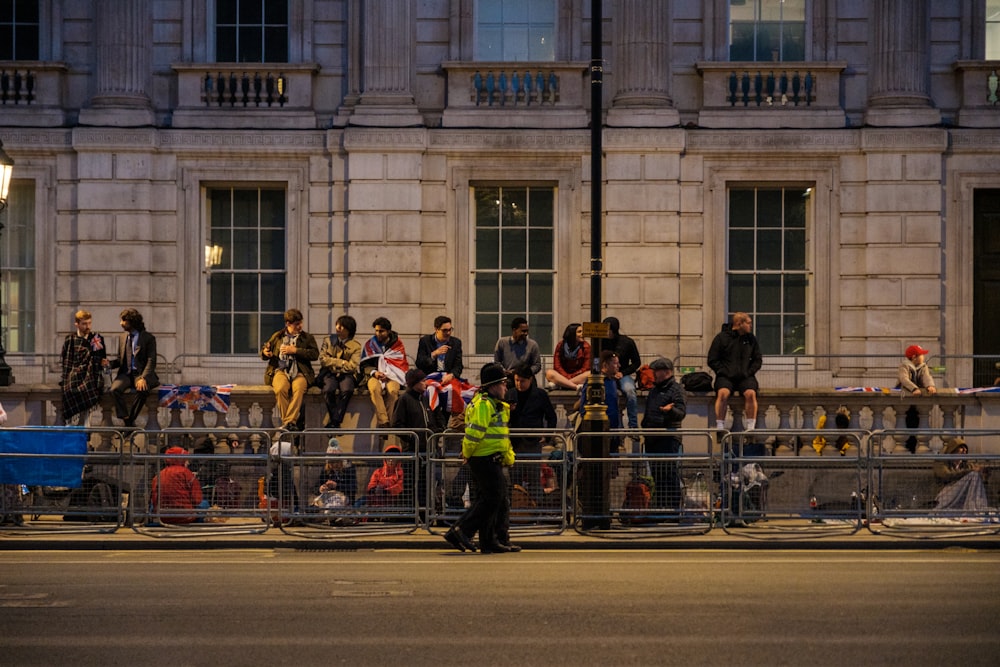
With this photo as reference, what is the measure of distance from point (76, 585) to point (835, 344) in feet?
45.7

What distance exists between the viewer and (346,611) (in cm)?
1066

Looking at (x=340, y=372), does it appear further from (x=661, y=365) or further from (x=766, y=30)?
(x=766, y=30)

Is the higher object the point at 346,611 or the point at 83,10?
the point at 83,10

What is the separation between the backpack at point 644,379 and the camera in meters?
18.6

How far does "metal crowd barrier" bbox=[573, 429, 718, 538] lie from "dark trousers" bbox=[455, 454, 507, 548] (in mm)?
1597

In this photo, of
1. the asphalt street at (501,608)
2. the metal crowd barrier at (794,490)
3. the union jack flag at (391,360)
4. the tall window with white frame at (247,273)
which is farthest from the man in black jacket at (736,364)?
the tall window with white frame at (247,273)

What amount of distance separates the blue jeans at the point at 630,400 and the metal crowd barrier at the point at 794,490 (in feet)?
5.37

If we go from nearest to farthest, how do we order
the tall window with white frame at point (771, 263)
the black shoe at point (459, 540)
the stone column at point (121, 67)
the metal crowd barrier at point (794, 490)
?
the black shoe at point (459, 540)
the metal crowd barrier at point (794, 490)
the stone column at point (121, 67)
the tall window with white frame at point (771, 263)

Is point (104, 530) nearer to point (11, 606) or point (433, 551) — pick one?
point (433, 551)

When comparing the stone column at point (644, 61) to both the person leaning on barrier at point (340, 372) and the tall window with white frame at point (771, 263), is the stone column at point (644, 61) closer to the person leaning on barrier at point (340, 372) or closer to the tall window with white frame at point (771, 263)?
the tall window with white frame at point (771, 263)

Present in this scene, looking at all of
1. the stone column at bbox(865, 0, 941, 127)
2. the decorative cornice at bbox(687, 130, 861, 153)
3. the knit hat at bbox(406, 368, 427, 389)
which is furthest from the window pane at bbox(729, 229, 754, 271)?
the knit hat at bbox(406, 368, 427, 389)

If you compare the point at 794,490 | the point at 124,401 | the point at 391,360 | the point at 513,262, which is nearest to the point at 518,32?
the point at 513,262

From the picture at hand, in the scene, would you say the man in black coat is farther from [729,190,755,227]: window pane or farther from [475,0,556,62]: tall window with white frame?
[729,190,755,227]: window pane

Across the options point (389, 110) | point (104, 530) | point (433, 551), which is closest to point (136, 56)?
point (389, 110)
